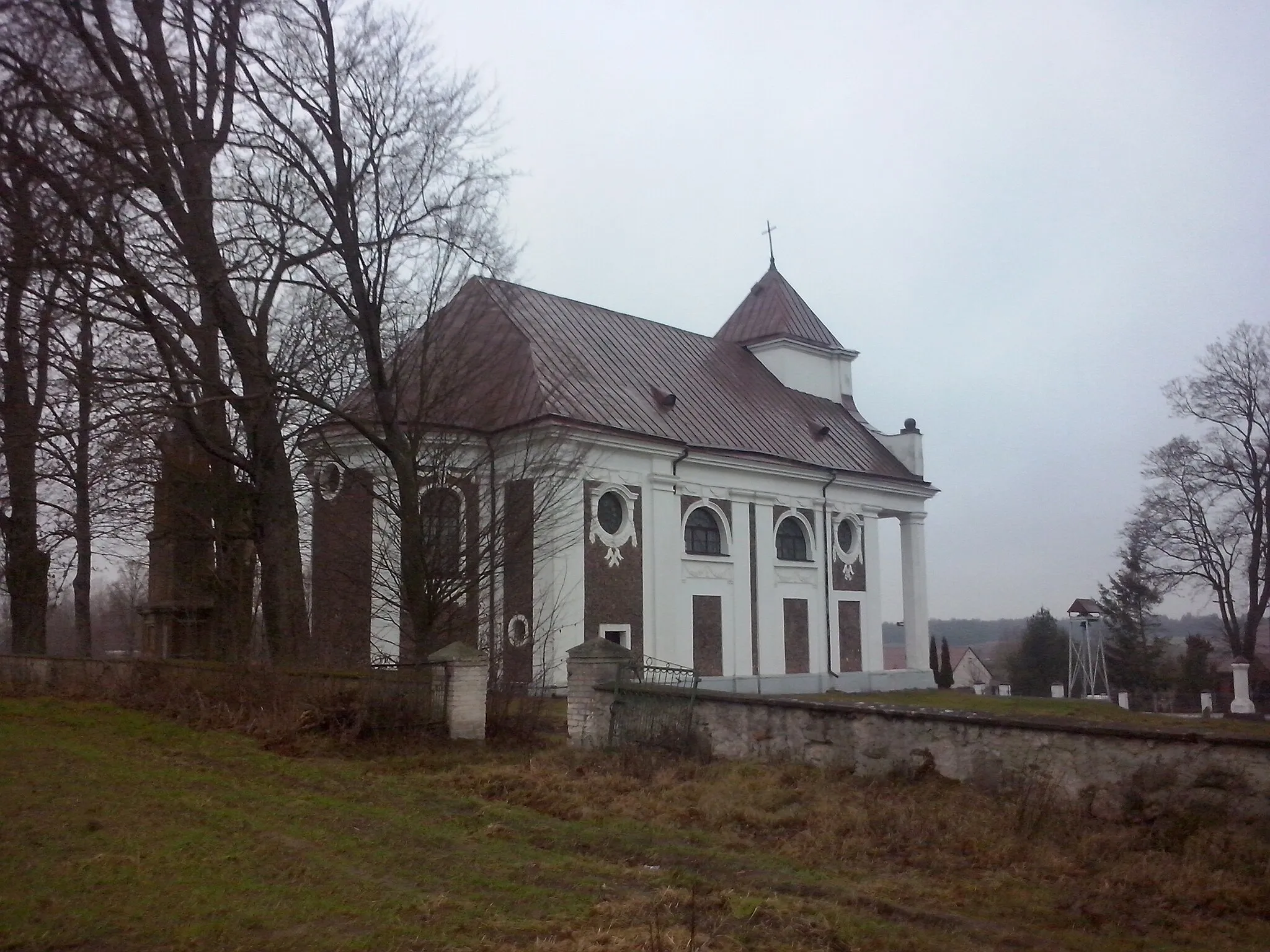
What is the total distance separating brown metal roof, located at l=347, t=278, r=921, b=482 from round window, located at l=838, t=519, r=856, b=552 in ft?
5.92

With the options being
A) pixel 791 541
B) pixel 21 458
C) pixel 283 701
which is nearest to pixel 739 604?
pixel 791 541

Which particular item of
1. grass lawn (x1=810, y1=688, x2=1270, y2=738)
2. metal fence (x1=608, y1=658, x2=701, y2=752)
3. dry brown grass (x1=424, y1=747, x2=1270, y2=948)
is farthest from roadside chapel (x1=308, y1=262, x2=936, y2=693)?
dry brown grass (x1=424, y1=747, x2=1270, y2=948)

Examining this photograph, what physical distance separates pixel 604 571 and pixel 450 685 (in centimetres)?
1208

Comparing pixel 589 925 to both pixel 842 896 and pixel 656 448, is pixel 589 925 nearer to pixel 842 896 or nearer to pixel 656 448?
pixel 842 896

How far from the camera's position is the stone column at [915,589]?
3562cm

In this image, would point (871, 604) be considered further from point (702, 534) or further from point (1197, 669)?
point (1197, 669)

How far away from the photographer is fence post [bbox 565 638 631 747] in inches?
535

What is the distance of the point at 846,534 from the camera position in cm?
3372

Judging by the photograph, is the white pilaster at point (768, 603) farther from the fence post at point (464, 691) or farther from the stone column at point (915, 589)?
the fence post at point (464, 691)

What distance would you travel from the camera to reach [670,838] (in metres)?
8.68

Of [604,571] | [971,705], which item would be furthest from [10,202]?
[971,705]

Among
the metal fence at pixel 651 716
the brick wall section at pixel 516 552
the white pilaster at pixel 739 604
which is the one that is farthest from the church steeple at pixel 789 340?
the metal fence at pixel 651 716

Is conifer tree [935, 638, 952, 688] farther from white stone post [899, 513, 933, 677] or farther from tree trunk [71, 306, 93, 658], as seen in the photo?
tree trunk [71, 306, 93, 658]

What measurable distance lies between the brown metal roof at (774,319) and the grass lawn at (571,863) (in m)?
27.2
